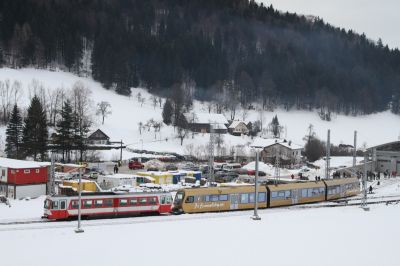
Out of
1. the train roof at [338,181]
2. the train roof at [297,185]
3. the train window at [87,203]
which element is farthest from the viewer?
the train roof at [338,181]

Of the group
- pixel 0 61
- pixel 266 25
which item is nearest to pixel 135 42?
pixel 0 61

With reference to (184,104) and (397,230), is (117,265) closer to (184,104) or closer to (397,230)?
(397,230)

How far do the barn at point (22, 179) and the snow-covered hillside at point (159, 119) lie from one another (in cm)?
3240

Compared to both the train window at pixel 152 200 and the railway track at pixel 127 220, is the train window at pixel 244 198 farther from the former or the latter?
the train window at pixel 152 200

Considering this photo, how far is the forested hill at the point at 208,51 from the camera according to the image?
12050 cm

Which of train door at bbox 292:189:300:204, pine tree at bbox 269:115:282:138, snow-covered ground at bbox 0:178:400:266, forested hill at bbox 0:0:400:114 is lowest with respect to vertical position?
snow-covered ground at bbox 0:178:400:266

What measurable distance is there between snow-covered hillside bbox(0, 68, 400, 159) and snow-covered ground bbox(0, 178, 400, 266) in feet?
153

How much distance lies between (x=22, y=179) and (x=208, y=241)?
22084 millimetres

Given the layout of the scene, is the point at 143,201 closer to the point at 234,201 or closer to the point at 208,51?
the point at 234,201

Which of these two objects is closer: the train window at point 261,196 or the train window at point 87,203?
the train window at point 87,203

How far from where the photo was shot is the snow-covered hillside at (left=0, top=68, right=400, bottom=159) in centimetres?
8762

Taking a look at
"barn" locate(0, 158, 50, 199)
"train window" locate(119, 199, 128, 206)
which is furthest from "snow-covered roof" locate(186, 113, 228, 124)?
"train window" locate(119, 199, 128, 206)

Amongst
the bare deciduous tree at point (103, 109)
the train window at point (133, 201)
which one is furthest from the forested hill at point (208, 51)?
the train window at point (133, 201)

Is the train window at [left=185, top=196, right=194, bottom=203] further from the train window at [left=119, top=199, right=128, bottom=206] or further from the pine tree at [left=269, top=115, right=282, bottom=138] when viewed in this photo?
the pine tree at [left=269, top=115, right=282, bottom=138]
